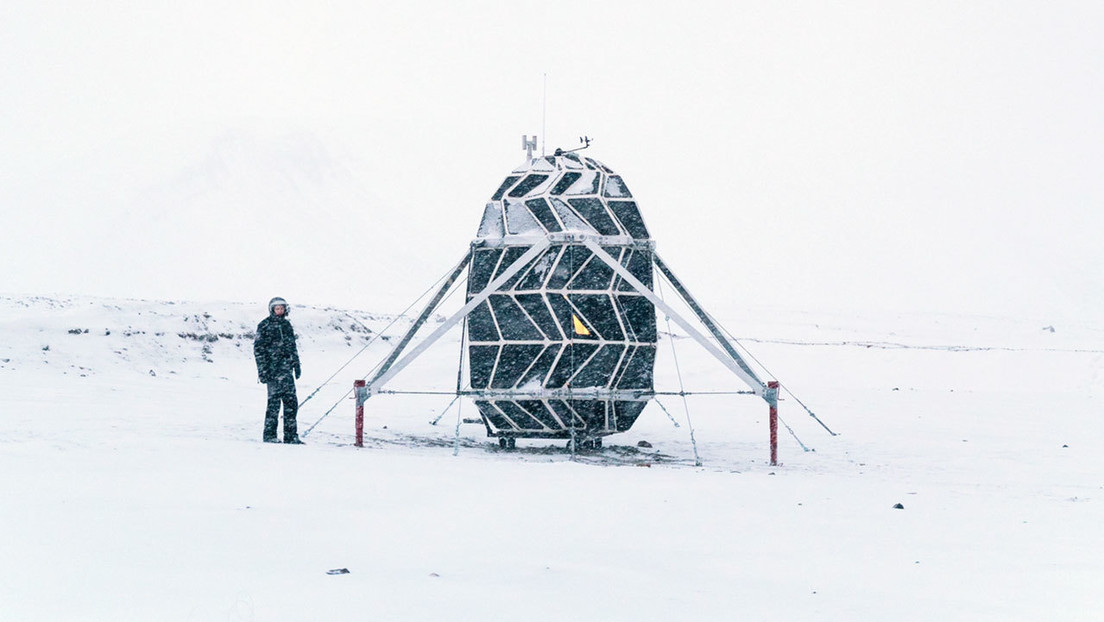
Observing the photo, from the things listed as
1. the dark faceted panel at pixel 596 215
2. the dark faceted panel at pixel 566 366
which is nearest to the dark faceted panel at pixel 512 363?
the dark faceted panel at pixel 566 366

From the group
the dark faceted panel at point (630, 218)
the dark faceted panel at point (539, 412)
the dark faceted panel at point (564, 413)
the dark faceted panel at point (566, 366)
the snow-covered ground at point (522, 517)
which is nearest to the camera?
the snow-covered ground at point (522, 517)

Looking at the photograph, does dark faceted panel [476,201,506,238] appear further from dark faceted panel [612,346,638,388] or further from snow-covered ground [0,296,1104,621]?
snow-covered ground [0,296,1104,621]

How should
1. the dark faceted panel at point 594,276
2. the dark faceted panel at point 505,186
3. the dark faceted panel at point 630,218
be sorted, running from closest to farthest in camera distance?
the dark faceted panel at point 594,276, the dark faceted panel at point 630,218, the dark faceted panel at point 505,186

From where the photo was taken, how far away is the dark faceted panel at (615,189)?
43.3ft

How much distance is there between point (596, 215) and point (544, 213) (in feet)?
1.88

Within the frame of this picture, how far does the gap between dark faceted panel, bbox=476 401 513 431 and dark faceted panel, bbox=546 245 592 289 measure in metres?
1.52

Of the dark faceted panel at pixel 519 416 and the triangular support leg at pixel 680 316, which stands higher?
the triangular support leg at pixel 680 316

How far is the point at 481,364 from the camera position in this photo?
Answer: 42.2 ft

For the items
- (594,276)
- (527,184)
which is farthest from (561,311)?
(527,184)

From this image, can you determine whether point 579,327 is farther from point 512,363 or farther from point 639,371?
point 639,371

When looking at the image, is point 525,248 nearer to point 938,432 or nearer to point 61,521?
point 938,432

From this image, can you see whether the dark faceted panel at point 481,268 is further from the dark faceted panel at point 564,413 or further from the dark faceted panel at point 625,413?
the dark faceted panel at point 625,413

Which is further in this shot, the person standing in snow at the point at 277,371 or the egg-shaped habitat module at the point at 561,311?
the egg-shaped habitat module at the point at 561,311

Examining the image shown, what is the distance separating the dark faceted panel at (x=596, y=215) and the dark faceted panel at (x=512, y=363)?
1.50m
